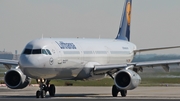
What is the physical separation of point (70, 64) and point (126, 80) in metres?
3.63

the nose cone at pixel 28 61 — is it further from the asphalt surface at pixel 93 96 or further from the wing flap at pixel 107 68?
the wing flap at pixel 107 68

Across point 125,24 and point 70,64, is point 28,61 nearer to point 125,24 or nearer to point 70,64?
point 70,64

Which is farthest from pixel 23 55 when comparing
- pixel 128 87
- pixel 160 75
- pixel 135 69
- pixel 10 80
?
pixel 160 75

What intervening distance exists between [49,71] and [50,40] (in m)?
2.55

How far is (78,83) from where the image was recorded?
61125mm

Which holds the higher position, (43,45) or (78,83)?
(43,45)

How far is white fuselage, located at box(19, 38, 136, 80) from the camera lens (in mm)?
35594

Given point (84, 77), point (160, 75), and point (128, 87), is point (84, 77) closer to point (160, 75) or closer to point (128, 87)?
point (128, 87)

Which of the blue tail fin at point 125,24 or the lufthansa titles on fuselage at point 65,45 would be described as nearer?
the lufthansa titles on fuselage at point 65,45

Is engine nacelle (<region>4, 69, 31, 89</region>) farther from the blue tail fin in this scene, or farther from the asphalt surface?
the blue tail fin

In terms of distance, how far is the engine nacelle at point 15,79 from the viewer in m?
39.2

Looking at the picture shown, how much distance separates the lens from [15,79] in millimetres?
39531

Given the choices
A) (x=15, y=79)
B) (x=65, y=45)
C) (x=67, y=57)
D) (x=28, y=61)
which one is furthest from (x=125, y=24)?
(x=28, y=61)

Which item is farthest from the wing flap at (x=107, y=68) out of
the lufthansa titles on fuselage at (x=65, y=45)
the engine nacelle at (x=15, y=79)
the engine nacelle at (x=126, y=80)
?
the engine nacelle at (x=15, y=79)
